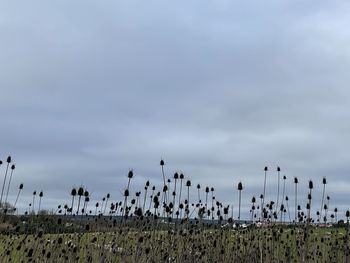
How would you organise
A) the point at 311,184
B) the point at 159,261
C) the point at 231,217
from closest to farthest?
the point at 311,184, the point at 159,261, the point at 231,217

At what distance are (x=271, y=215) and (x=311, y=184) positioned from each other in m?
1.80

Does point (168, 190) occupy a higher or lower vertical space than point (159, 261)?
higher

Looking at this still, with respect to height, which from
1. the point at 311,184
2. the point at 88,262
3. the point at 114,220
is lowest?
the point at 88,262

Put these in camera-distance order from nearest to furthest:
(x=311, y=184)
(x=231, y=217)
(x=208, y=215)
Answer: (x=311, y=184), (x=231, y=217), (x=208, y=215)

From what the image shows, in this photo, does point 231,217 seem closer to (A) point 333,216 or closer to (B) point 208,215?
(B) point 208,215

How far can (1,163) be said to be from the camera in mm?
9078

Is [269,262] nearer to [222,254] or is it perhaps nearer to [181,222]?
[222,254]

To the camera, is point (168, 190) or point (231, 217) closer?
point (168, 190)

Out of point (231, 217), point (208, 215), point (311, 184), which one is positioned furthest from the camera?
point (208, 215)

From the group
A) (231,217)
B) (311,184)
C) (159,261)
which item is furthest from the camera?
(231,217)

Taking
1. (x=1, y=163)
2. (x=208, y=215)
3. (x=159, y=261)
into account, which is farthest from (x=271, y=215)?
(x=1, y=163)

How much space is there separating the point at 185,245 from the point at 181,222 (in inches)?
33.4

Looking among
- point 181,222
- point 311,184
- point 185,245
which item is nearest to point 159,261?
point 185,245

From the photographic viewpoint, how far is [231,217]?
9.16 meters
